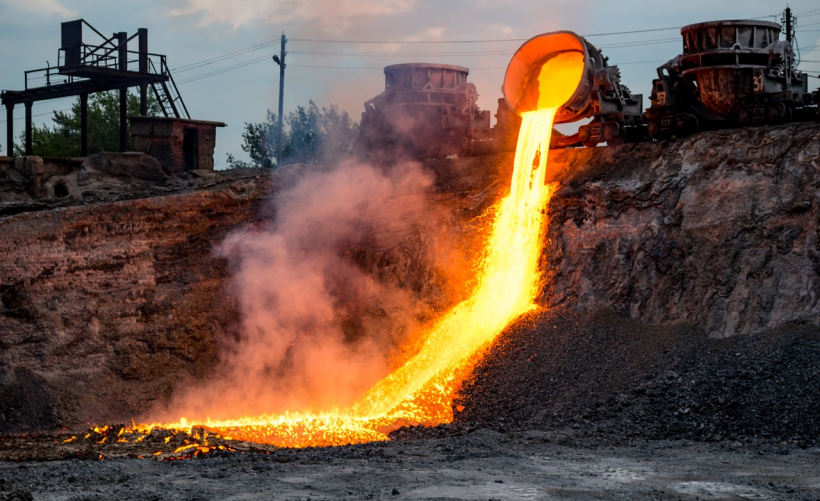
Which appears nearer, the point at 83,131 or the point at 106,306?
the point at 106,306

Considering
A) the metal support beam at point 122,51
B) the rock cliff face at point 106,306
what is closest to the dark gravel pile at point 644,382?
the rock cliff face at point 106,306

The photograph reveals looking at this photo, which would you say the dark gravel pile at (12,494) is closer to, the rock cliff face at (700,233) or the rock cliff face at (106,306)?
the rock cliff face at (106,306)

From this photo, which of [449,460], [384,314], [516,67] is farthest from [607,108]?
[449,460]

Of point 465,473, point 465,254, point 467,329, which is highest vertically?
point 465,254

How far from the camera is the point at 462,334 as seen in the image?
15.7 metres

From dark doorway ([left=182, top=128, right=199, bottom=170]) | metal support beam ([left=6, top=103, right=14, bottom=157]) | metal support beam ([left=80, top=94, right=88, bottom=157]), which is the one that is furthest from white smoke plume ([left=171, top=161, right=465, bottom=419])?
metal support beam ([left=6, top=103, right=14, bottom=157])

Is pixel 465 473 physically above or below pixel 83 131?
below

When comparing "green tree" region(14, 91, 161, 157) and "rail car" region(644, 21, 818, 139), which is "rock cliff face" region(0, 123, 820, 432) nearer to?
"rail car" region(644, 21, 818, 139)

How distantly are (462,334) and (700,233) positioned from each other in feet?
12.7

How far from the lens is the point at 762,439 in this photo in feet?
37.1

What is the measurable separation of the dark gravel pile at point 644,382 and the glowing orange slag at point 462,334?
19.0 inches

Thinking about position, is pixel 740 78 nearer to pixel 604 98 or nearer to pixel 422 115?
pixel 604 98

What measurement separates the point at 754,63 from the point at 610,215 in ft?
10.4

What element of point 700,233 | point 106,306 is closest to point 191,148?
point 106,306
